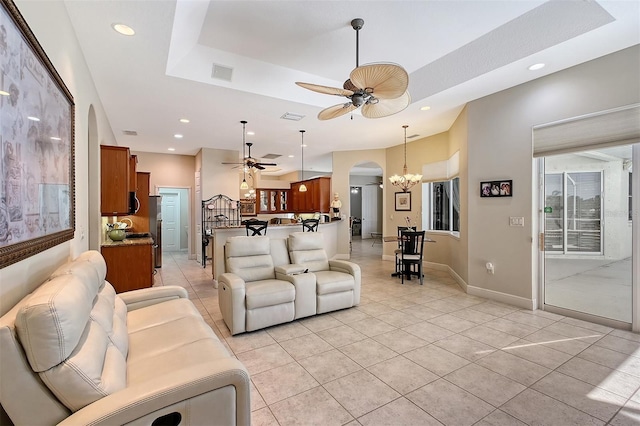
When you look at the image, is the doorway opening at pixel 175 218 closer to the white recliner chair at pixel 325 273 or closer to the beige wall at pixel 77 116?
the beige wall at pixel 77 116

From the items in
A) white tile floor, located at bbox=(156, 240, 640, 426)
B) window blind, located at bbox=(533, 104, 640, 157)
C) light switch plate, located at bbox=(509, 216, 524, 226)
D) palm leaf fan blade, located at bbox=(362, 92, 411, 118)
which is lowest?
white tile floor, located at bbox=(156, 240, 640, 426)

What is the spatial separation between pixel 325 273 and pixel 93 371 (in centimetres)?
310

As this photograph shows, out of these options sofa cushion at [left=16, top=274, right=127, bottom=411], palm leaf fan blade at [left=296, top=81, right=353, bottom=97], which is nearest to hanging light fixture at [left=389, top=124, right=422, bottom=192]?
palm leaf fan blade at [left=296, top=81, right=353, bottom=97]

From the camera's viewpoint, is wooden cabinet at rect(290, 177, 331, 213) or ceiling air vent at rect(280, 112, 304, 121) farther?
wooden cabinet at rect(290, 177, 331, 213)

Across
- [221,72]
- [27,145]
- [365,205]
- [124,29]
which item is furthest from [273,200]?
[27,145]

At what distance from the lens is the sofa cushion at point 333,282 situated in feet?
12.5

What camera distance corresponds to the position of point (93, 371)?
1.26m

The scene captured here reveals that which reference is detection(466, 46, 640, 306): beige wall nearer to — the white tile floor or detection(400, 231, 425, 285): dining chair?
the white tile floor

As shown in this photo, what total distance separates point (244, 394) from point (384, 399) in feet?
4.03

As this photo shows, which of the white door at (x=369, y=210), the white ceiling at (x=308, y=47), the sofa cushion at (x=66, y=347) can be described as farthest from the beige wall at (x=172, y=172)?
the white door at (x=369, y=210)

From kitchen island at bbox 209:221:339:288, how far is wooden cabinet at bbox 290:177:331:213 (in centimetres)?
135

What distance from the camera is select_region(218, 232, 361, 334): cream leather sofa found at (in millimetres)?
3326

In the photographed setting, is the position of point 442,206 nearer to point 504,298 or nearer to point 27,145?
point 504,298

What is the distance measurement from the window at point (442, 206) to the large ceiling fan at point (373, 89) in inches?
146
